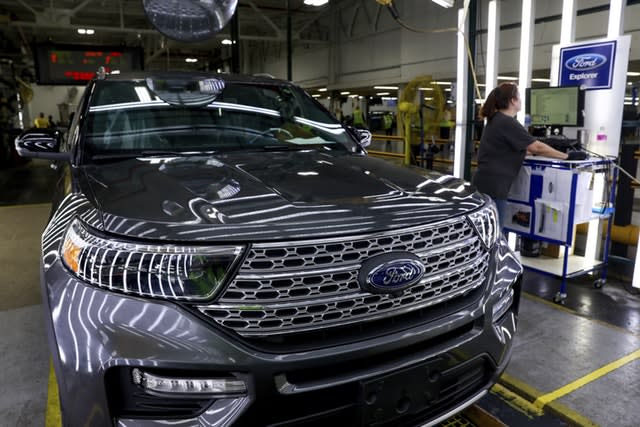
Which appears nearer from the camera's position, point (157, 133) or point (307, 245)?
point (307, 245)

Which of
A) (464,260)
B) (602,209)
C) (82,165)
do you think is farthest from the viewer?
(602,209)

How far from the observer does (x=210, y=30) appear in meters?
4.61

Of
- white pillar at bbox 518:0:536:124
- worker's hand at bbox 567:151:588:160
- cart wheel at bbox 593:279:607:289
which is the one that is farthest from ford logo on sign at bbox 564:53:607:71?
cart wheel at bbox 593:279:607:289

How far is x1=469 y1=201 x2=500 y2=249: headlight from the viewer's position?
1.74m

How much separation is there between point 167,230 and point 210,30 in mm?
3712

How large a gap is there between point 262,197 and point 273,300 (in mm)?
378

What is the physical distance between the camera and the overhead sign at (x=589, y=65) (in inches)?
161

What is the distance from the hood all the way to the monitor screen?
2.58 m

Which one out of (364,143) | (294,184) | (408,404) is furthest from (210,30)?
(408,404)

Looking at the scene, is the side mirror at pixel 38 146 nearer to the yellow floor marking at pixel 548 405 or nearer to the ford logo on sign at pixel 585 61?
the yellow floor marking at pixel 548 405

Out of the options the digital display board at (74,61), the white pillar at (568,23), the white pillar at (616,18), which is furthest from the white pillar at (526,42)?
the digital display board at (74,61)

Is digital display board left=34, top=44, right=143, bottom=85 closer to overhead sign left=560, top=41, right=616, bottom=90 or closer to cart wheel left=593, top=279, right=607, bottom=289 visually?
overhead sign left=560, top=41, right=616, bottom=90

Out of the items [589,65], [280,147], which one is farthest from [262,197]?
[589,65]

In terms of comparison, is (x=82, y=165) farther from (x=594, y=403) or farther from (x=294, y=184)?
(x=594, y=403)
